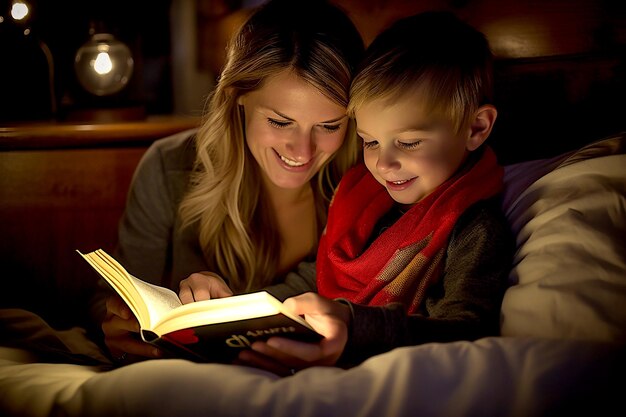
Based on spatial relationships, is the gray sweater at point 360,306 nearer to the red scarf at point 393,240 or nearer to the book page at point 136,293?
the red scarf at point 393,240

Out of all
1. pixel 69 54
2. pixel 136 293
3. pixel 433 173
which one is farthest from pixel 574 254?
pixel 69 54

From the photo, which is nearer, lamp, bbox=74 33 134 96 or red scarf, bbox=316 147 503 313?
red scarf, bbox=316 147 503 313

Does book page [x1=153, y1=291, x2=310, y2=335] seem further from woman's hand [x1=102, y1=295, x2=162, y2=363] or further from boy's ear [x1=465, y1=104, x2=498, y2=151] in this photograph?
boy's ear [x1=465, y1=104, x2=498, y2=151]

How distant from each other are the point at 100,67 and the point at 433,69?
1.06 m

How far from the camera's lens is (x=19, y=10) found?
68.3 inches

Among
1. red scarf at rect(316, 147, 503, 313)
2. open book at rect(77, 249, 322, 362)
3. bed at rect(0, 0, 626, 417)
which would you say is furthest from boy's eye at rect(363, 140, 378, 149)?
open book at rect(77, 249, 322, 362)

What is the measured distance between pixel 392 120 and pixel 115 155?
0.89m

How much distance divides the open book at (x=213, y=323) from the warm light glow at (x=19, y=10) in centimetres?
118

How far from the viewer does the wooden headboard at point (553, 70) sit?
4.07 feet

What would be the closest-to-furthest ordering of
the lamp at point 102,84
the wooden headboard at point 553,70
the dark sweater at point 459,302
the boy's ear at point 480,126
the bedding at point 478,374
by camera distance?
the bedding at point 478,374 → the dark sweater at point 459,302 → the boy's ear at point 480,126 → the wooden headboard at point 553,70 → the lamp at point 102,84

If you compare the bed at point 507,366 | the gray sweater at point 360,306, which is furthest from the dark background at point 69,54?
the bed at point 507,366

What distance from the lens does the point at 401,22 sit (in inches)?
42.3

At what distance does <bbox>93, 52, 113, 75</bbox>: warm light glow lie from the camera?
1.74 metres

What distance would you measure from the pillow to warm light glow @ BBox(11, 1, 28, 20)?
1390 millimetres
